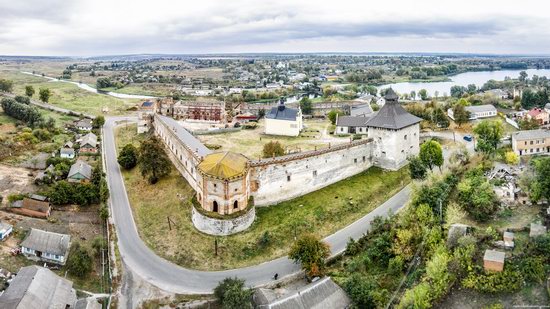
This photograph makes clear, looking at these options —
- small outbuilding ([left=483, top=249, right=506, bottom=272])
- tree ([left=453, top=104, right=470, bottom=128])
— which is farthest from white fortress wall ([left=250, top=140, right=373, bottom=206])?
tree ([left=453, top=104, right=470, bottom=128])

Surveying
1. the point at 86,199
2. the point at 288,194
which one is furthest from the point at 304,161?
the point at 86,199

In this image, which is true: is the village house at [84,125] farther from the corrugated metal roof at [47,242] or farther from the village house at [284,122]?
the corrugated metal roof at [47,242]

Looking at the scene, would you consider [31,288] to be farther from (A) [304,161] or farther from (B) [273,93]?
(B) [273,93]

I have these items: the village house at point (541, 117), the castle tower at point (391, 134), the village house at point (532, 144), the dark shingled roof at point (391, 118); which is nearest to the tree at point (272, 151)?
the castle tower at point (391, 134)

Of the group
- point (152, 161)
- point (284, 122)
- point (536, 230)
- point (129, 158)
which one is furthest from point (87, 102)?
point (536, 230)

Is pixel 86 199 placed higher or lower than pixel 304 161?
lower

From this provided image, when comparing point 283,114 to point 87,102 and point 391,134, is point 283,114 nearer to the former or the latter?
point 391,134

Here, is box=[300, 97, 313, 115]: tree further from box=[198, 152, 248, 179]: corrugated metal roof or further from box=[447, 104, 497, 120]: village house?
box=[198, 152, 248, 179]: corrugated metal roof
